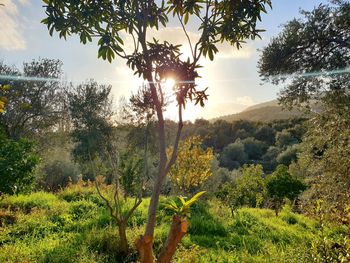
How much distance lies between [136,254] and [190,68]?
19.6ft

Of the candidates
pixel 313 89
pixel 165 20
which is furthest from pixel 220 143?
pixel 165 20

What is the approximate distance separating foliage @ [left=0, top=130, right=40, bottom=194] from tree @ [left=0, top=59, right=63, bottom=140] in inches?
528

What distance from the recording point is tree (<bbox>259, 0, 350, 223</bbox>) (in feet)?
33.3

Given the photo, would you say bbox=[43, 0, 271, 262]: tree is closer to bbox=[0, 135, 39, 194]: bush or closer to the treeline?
the treeline

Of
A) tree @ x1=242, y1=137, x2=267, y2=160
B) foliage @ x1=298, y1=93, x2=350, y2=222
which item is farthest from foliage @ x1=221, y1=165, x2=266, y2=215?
tree @ x1=242, y1=137, x2=267, y2=160

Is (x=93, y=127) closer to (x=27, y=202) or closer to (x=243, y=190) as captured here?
(x=27, y=202)

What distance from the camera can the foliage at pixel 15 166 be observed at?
7.79 metres

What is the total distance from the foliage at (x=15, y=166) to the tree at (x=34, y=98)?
13419 mm

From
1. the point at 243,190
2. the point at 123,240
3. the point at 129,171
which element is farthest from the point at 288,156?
the point at 123,240

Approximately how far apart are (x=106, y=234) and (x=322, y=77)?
8.08 metres

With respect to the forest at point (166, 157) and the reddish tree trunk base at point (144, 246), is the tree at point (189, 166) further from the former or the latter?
the reddish tree trunk base at point (144, 246)

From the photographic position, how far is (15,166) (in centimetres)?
802

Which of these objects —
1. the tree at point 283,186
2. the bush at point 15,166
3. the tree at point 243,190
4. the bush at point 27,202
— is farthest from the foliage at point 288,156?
the bush at point 15,166

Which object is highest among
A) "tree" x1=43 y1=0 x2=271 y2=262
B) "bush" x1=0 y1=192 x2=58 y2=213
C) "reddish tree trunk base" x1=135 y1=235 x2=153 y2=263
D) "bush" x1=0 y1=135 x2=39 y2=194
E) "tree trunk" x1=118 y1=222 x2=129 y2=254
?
"tree" x1=43 y1=0 x2=271 y2=262
